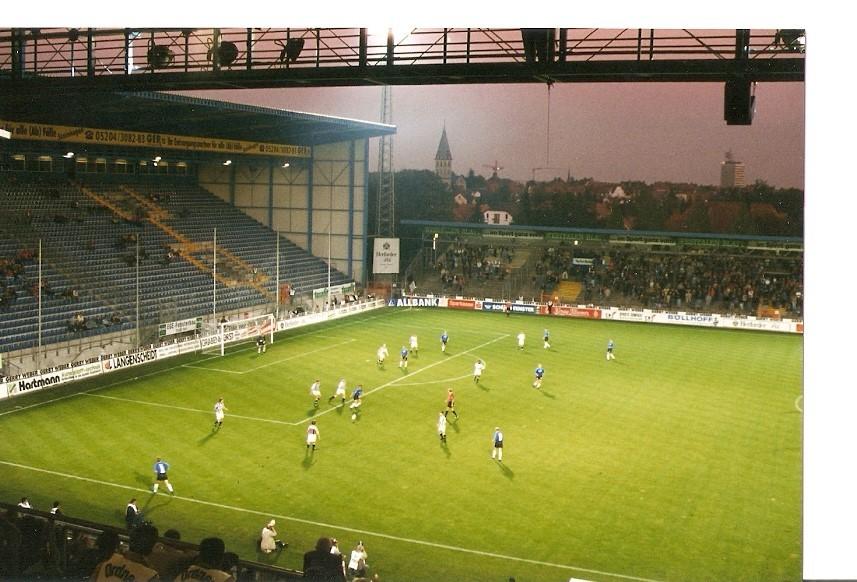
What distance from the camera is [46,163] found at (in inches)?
1532

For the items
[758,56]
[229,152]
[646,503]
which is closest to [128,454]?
[646,503]

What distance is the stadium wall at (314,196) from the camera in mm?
48688

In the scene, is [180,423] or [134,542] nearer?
[134,542]

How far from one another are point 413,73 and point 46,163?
31.6m

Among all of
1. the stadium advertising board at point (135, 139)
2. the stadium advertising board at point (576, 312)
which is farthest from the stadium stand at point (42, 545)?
the stadium advertising board at point (576, 312)

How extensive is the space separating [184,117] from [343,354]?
1294cm

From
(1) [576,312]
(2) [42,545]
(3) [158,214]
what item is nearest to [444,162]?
(1) [576,312]

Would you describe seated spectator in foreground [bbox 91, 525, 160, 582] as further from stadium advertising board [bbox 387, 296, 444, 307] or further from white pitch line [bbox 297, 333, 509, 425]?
stadium advertising board [bbox 387, 296, 444, 307]

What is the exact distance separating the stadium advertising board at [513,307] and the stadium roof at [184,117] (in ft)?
36.4

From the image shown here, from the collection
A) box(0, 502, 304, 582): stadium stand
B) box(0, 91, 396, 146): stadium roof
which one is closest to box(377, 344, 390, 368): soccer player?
box(0, 91, 396, 146): stadium roof

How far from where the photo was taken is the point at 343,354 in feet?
105

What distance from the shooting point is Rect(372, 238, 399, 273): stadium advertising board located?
158ft

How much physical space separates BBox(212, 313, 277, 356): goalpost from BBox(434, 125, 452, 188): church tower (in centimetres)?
3219

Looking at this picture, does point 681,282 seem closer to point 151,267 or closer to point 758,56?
point 151,267
